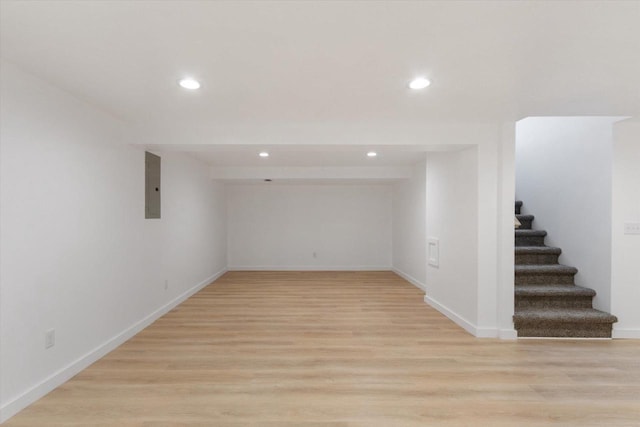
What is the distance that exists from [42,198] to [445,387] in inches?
130

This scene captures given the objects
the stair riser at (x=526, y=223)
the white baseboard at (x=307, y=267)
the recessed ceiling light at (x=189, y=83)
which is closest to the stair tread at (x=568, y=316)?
the stair riser at (x=526, y=223)

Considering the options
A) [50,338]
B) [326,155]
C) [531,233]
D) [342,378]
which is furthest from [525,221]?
[50,338]

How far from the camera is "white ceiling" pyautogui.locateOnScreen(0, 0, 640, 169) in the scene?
1.54 metres

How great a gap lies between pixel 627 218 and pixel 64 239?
5.32m

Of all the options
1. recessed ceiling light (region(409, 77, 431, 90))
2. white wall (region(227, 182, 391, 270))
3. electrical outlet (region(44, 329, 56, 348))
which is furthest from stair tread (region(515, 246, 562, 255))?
electrical outlet (region(44, 329, 56, 348))

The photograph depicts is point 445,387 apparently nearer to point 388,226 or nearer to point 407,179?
point 407,179

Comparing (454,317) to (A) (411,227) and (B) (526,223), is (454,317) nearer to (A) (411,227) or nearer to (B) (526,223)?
(B) (526,223)

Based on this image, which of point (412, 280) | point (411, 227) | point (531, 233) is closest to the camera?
point (531, 233)

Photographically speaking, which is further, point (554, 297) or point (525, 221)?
point (525, 221)

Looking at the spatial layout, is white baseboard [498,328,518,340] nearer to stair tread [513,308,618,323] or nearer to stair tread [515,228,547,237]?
stair tread [513,308,618,323]

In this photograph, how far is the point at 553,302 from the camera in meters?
3.69

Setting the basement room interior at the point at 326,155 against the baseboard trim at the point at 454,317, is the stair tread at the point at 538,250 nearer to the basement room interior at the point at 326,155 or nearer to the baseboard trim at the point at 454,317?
the basement room interior at the point at 326,155

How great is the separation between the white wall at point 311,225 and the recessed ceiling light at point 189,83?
18.2 feet

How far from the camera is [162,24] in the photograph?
163 centimetres
